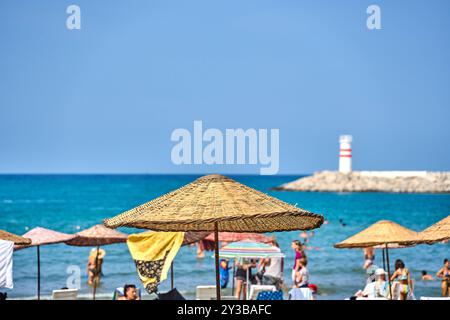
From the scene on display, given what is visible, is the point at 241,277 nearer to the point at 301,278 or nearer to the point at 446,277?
the point at 301,278

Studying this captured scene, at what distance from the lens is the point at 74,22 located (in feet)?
39.2

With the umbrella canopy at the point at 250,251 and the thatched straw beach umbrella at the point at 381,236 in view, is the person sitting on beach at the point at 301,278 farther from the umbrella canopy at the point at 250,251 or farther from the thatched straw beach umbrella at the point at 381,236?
the thatched straw beach umbrella at the point at 381,236

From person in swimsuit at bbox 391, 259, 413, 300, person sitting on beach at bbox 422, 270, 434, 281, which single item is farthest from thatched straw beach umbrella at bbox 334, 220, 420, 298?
person sitting on beach at bbox 422, 270, 434, 281

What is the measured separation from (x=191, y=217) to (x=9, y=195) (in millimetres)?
65259

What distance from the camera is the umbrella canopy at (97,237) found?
1224 centimetres

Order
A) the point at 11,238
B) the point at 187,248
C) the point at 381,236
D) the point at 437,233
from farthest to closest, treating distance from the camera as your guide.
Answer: the point at 187,248 → the point at 381,236 → the point at 11,238 → the point at 437,233

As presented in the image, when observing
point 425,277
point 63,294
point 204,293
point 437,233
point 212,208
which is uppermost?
point 212,208

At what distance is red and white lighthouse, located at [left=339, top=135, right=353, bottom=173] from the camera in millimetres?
67875

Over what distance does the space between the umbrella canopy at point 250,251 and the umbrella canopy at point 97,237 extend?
1.57 metres

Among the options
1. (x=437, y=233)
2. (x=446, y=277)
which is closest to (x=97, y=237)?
(x=437, y=233)

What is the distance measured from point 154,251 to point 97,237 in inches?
86.3

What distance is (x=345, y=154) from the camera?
74312 millimetres
